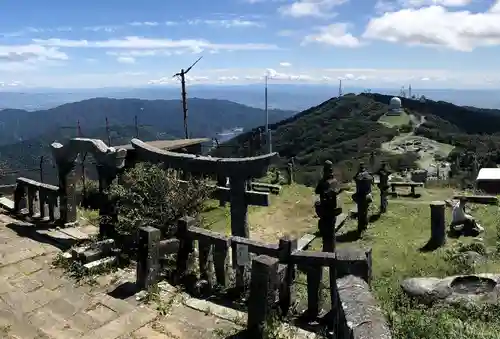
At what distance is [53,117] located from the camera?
198625 mm

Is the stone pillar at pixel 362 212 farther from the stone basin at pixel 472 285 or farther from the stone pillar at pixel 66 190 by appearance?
the stone pillar at pixel 66 190

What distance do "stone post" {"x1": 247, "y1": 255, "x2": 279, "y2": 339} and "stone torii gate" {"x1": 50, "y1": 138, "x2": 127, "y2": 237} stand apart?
5409 mm

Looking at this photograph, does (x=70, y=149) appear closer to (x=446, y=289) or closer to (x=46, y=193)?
(x=46, y=193)

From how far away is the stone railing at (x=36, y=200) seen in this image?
13.0m

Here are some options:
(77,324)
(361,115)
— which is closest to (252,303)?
(77,324)

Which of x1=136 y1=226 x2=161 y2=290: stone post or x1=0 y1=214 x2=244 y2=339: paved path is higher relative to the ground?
x1=136 y1=226 x2=161 y2=290: stone post

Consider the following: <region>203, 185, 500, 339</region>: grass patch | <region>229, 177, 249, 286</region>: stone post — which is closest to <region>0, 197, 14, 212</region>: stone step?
<region>203, 185, 500, 339</region>: grass patch

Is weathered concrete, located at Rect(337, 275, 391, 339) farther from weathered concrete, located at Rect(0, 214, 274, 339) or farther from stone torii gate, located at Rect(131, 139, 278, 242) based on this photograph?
stone torii gate, located at Rect(131, 139, 278, 242)

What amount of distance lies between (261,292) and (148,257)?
102 inches

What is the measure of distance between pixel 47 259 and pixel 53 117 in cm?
20429

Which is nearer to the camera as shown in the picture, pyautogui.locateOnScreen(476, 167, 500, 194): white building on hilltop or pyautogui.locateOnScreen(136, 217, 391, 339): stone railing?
pyautogui.locateOnScreen(136, 217, 391, 339): stone railing

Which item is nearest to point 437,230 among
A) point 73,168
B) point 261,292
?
point 261,292

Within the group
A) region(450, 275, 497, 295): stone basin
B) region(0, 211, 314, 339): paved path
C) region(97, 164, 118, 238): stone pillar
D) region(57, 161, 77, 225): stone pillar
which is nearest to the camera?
region(0, 211, 314, 339): paved path

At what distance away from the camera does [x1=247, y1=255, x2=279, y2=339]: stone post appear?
20.5ft
